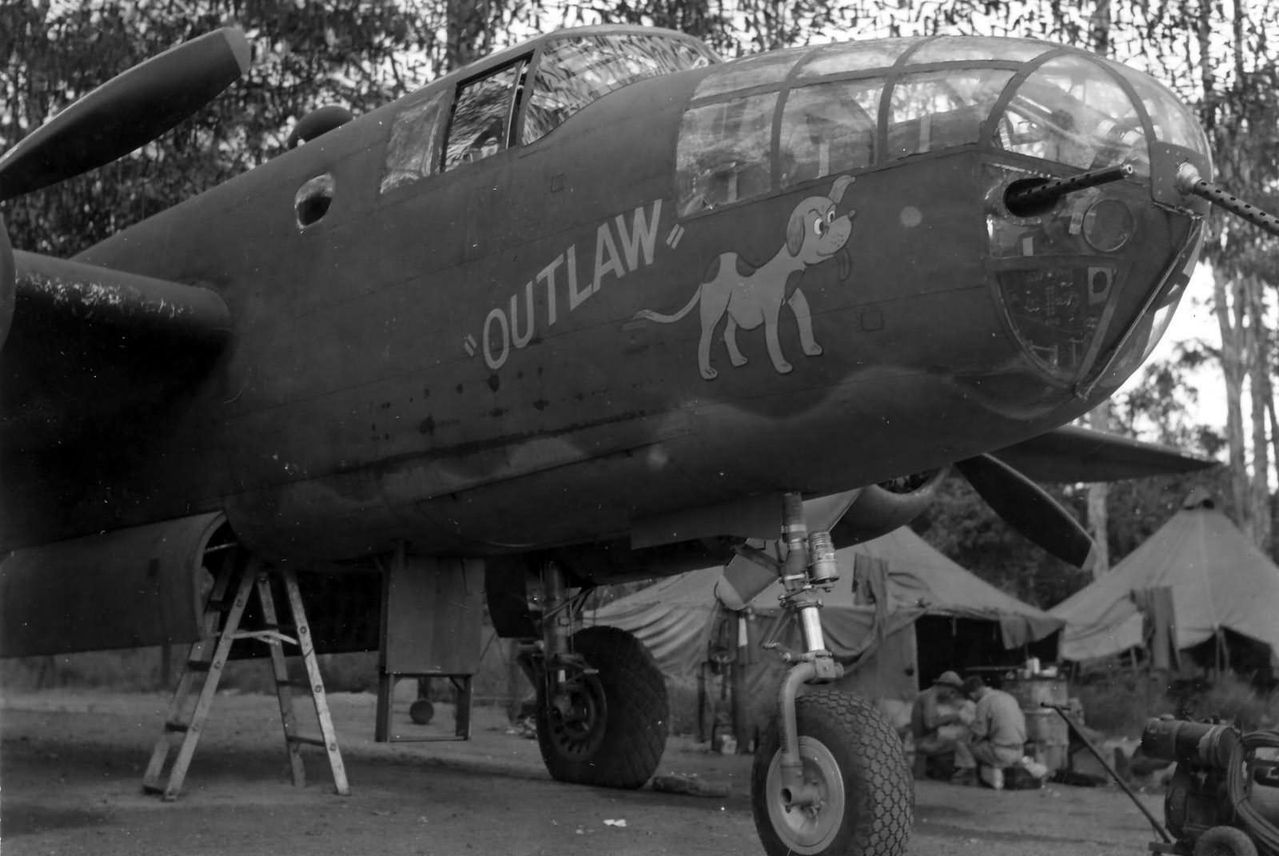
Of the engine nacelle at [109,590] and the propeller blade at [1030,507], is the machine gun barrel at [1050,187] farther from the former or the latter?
the engine nacelle at [109,590]

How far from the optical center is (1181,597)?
20.4 meters

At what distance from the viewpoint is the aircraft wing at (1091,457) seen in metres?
10.7

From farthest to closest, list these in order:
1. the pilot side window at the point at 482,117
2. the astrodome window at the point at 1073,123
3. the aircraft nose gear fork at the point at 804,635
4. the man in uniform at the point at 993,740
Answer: the man in uniform at the point at 993,740 < the pilot side window at the point at 482,117 < the aircraft nose gear fork at the point at 804,635 < the astrodome window at the point at 1073,123

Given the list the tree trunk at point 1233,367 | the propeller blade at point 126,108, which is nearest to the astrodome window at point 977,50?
the propeller blade at point 126,108

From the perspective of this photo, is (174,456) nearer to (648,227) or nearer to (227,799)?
(227,799)

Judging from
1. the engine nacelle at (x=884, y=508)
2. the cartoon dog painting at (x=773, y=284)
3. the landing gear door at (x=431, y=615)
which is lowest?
the landing gear door at (x=431, y=615)

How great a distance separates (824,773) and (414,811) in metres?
3.28

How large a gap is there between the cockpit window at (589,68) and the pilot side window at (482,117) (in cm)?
17

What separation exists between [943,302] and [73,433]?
670 centimetres

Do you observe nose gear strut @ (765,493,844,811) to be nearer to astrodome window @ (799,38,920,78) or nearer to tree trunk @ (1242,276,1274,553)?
astrodome window @ (799,38,920,78)

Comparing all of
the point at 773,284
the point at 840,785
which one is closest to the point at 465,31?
the point at 773,284

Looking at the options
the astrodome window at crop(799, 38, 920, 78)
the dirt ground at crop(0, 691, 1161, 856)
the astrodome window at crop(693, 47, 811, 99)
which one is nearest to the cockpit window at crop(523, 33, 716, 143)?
the astrodome window at crop(693, 47, 811, 99)

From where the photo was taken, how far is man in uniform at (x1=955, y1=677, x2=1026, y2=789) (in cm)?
1306

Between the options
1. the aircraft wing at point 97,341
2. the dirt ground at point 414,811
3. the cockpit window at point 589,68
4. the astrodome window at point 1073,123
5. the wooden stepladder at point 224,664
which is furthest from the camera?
the wooden stepladder at point 224,664
